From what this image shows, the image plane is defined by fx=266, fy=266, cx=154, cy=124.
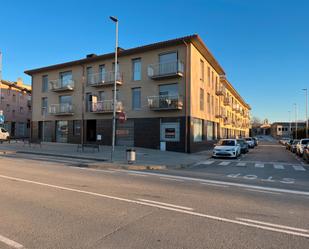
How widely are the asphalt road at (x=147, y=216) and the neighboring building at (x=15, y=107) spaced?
4659 centimetres

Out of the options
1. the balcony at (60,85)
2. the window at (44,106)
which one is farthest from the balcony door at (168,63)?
the window at (44,106)

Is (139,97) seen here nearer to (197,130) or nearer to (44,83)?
(197,130)

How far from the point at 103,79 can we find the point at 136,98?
4.59 metres

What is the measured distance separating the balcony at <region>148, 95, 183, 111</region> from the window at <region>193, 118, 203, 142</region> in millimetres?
2777

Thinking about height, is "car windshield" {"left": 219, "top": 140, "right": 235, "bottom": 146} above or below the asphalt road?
above

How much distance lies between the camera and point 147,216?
5.43 m

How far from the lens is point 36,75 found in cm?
3484

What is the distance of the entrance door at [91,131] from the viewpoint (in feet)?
98.3

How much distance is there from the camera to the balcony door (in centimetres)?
2413

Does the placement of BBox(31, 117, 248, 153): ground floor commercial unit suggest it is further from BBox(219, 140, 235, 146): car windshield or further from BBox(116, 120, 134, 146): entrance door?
BBox(219, 140, 235, 146): car windshield

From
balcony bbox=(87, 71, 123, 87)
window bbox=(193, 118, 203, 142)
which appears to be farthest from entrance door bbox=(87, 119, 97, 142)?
window bbox=(193, 118, 203, 142)

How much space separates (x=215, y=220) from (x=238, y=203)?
1676 mm

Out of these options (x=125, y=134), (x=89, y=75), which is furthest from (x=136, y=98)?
(x=89, y=75)

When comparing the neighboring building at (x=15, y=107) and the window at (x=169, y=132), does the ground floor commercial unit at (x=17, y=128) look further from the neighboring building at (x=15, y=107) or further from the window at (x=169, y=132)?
the window at (x=169, y=132)
